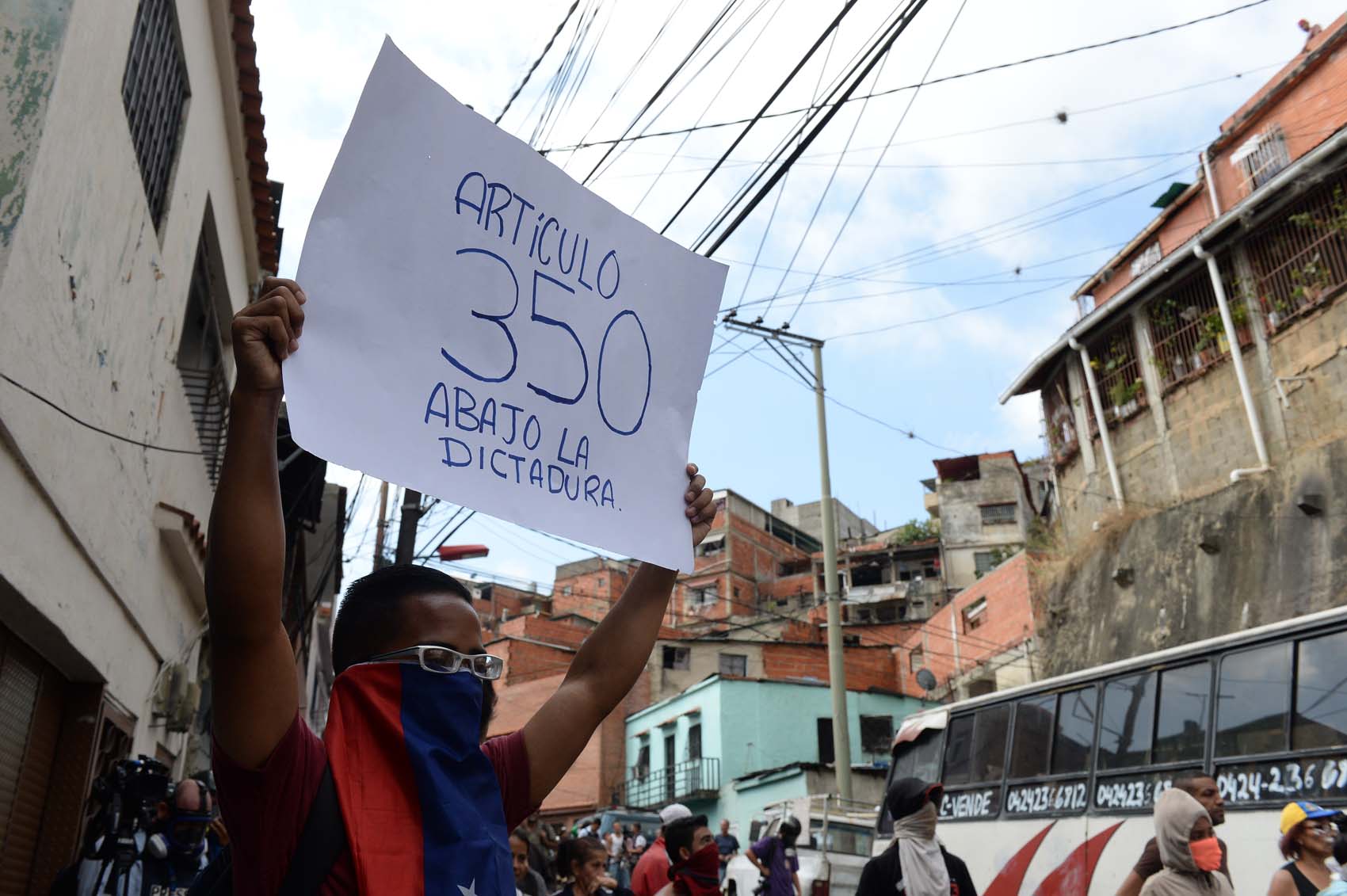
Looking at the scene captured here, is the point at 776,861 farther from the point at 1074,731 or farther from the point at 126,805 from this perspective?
the point at 126,805

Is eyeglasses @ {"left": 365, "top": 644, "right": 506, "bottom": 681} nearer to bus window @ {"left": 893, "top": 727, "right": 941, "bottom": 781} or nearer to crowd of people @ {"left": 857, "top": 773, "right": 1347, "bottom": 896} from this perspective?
crowd of people @ {"left": 857, "top": 773, "right": 1347, "bottom": 896}

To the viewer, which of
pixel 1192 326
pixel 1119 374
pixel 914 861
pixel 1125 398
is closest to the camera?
pixel 914 861

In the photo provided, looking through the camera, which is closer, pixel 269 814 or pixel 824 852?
pixel 269 814

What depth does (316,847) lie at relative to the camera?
142 centimetres

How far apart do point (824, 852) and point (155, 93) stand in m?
12.2

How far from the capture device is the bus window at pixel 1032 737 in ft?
30.2

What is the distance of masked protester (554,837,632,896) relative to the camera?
17.7 feet

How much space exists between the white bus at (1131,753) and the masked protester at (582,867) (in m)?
4.20

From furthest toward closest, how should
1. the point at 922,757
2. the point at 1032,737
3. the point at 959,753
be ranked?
the point at 922,757, the point at 959,753, the point at 1032,737

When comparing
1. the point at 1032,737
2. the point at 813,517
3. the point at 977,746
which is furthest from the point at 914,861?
the point at 813,517

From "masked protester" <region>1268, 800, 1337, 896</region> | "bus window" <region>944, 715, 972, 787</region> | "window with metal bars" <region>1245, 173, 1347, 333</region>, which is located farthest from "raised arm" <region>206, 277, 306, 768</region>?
"window with metal bars" <region>1245, 173, 1347, 333</region>

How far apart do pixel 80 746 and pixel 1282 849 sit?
21.1 ft

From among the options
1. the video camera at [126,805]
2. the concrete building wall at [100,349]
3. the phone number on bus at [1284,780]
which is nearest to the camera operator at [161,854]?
the video camera at [126,805]

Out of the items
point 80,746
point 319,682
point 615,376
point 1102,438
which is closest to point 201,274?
point 80,746
